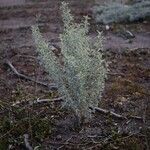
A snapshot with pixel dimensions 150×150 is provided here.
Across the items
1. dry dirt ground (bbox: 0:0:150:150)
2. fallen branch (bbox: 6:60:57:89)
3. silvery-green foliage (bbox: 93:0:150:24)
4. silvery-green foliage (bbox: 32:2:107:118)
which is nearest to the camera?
silvery-green foliage (bbox: 32:2:107:118)

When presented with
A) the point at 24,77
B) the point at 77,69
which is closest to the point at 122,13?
the point at 24,77

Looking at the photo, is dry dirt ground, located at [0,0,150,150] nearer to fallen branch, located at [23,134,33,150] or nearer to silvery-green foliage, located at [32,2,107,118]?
fallen branch, located at [23,134,33,150]

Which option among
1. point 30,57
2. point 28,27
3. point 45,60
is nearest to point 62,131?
point 45,60

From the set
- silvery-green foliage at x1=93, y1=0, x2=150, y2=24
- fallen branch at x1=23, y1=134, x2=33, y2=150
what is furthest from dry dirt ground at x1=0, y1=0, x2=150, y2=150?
silvery-green foliage at x1=93, y1=0, x2=150, y2=24

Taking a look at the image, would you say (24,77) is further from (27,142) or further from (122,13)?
(122,13)

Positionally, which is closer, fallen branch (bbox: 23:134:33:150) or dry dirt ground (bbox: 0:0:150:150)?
fallen branch (bbox: 23:134:33:150)

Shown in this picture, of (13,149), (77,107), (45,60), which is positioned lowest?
(13,149)

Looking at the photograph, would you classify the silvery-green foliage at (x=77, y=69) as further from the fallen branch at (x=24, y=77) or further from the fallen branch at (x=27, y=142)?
the fallen branch at (x=24, y=77)

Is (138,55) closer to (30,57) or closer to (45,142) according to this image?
(30,57)
